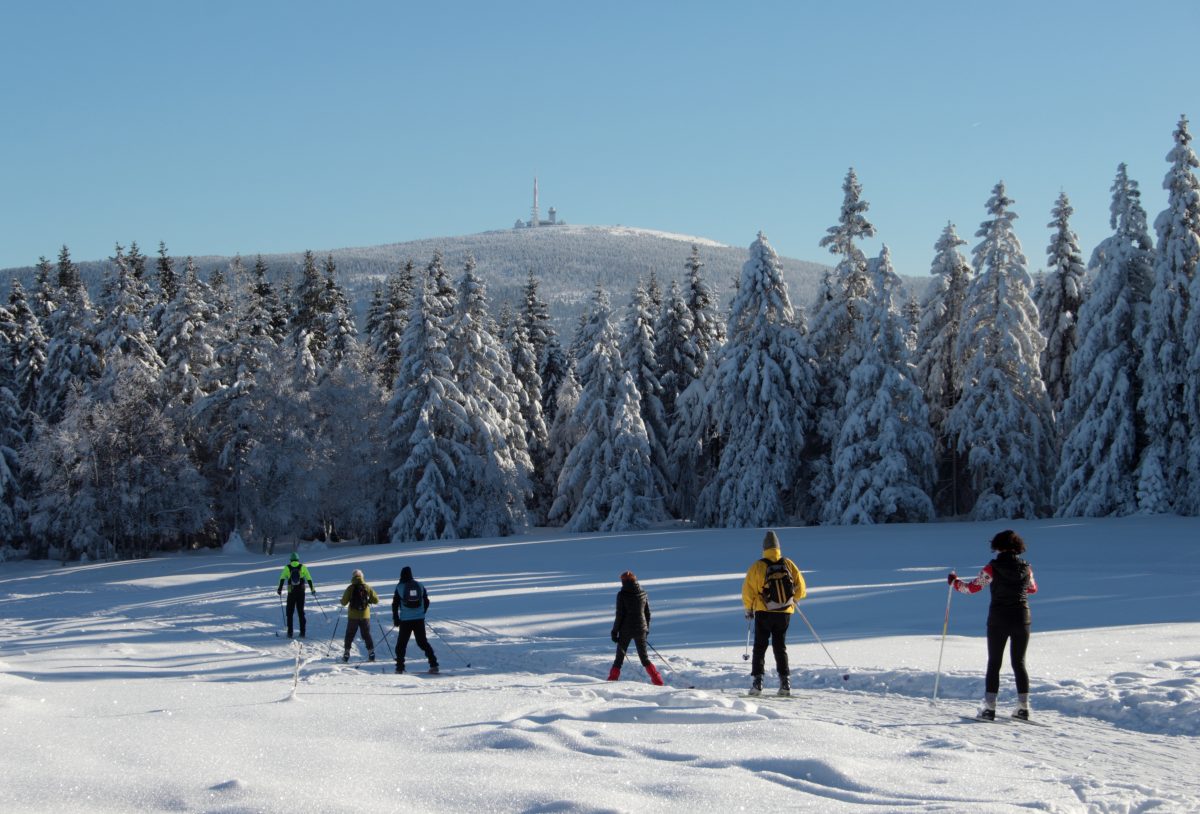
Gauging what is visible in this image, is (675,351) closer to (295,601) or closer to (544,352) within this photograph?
(544,352)

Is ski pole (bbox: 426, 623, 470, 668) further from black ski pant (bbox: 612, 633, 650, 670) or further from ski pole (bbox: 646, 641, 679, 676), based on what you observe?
black ski pant (bbox: 612, 633, 650, 670)

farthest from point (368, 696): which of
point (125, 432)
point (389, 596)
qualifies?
point (125, 432)

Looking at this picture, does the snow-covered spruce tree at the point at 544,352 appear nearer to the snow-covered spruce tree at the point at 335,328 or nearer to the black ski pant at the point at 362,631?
the snow-covered spruce tree at the point at 335,328

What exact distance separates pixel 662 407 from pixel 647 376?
2.25 m

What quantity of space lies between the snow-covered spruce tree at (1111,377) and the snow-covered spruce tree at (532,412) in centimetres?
2756

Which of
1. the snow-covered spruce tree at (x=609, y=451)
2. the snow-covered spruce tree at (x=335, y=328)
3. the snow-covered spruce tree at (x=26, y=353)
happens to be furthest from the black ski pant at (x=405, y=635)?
the snow-covered spruce tree at (x=26, y=353)

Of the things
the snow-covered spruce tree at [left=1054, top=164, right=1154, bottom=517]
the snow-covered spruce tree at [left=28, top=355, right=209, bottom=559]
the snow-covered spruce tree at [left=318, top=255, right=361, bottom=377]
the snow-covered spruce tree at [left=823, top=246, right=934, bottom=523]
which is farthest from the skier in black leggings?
the snow-covered spruce tree at [left=318, top=255, right=361, bottom=377]

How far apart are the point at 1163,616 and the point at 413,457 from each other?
1204 inches

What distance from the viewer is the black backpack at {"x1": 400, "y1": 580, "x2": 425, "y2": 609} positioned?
47.4 ft

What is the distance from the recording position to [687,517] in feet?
156

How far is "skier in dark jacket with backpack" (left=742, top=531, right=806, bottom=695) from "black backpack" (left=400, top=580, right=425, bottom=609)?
5.61 m

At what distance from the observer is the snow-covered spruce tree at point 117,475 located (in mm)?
41750

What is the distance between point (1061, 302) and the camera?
38.2 meters

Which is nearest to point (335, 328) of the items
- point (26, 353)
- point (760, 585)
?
point (26, 353)
